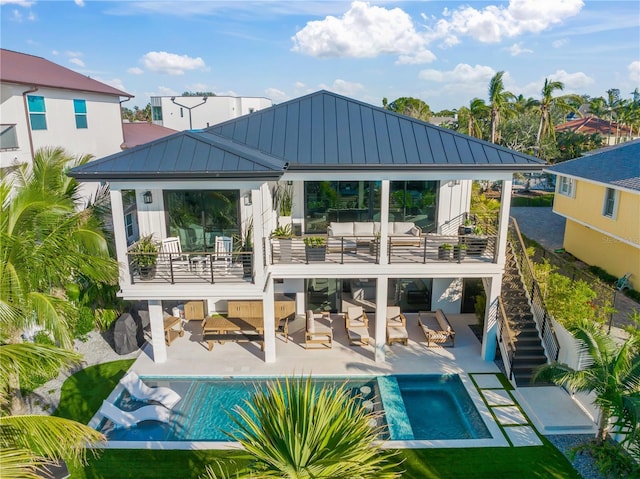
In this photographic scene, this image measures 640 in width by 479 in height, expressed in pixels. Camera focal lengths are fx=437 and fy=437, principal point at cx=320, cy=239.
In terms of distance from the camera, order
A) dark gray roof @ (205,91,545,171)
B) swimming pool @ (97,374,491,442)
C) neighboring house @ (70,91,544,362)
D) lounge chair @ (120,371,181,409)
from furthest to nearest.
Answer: dark gray roof @ (205,91,545,171), neighboring house @ (70,91,544,362), lounge chair @ (120,371,181,409), swimming pool @ (97,374,491,442)

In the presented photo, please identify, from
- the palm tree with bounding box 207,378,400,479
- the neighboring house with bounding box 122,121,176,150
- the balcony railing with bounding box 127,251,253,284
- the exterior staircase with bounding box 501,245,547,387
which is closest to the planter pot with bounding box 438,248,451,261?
the exterior staircase with bounding box 501,245,547,387

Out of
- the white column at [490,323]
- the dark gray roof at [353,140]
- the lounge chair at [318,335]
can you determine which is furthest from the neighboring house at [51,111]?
the white column at [490,323]

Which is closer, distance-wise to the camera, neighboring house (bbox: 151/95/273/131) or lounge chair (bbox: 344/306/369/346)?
lounge chair (bbox: 344/306/369/346)

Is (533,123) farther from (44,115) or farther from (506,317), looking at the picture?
(44,115)

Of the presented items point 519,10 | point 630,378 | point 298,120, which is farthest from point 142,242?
point 519,10

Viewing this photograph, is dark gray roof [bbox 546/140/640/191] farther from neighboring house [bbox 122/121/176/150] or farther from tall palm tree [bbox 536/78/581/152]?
tall palm tree [bbox 536/78/581/152]

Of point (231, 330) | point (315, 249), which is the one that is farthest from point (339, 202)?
point (231, 330)

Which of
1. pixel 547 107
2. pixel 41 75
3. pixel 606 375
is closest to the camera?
pixel 606 375

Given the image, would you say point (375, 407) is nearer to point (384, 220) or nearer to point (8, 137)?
point (384, 220)
